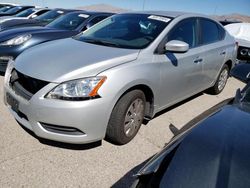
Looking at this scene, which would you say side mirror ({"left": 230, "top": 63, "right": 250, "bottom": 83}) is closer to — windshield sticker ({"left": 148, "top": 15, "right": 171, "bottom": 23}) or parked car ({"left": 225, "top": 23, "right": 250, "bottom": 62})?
windshield sticker ({"left": 148, "top": 15, "right": 171, "bottom": 23})

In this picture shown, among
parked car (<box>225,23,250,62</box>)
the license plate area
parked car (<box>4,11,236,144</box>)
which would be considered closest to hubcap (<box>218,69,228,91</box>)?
parked car (<box>4,11,236,144</box>)

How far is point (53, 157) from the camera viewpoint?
2.99 meters

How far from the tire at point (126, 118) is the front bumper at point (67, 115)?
0.45 ft

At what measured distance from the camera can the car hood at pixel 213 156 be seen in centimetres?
136

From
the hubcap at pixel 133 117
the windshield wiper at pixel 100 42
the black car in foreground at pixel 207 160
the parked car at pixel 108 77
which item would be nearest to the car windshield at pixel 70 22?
the parked car at pixel 108 77

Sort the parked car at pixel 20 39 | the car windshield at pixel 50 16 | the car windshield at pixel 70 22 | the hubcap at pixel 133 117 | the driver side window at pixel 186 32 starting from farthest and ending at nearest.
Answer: the car windshield at pixel 50 16
the car windshield at pixel 70 22
the parked car at pixel 20 39
the driver side window at pixel 186 32
the hubcap at pixel 133 117

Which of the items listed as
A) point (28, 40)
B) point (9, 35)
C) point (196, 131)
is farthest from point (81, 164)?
point (9, 35)

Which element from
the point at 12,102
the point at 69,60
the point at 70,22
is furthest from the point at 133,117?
the point at 70,22

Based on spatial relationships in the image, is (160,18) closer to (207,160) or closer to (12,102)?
(12,102)

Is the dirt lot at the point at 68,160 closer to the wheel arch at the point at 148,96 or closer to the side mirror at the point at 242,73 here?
the wheel arch at the point at 148,96

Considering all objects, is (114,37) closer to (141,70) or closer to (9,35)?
(141,70)

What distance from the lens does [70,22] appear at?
7.17 meters

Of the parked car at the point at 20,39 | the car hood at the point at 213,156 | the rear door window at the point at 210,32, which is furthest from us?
the parked car at the point at 20,39

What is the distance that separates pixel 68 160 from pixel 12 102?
3.13 feet
